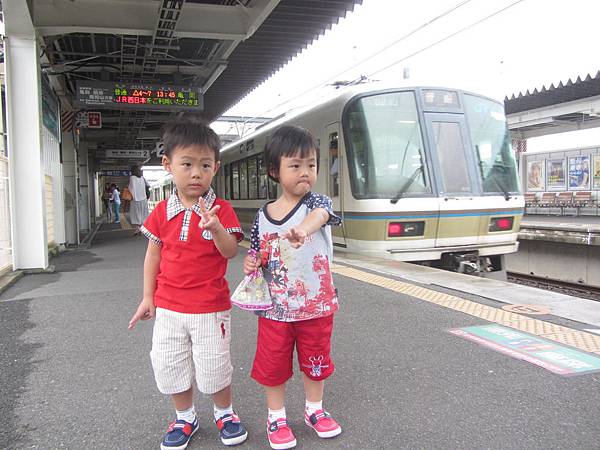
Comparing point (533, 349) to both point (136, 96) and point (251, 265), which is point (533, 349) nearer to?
point (251, 265)

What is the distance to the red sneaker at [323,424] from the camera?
221 cm

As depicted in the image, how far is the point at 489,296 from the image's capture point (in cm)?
476

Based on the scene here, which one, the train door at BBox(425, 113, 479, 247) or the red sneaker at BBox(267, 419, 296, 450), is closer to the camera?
the red sneaker at BBox(267, 419, 296, 450)

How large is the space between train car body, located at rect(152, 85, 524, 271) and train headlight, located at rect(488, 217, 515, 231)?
15 mm

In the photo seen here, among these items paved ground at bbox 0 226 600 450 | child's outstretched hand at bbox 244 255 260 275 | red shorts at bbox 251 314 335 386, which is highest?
child's outstretched hand at bbox 244 255 260 275

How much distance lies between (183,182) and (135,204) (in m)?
11.0

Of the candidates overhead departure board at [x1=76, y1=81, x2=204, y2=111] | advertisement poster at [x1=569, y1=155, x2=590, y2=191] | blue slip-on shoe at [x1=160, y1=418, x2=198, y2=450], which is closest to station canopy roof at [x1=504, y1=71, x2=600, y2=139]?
advertisement poster at [x1=569, y1=155, x2=590, y2=191]

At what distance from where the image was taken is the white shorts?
209 centimetres

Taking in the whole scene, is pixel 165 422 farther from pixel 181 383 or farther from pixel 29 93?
pixel 29 93

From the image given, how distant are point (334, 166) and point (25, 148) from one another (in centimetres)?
426

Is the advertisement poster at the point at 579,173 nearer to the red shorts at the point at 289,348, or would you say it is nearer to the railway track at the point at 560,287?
the railway track at the point at 560,287

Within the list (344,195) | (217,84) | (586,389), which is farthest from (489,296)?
(217,84)

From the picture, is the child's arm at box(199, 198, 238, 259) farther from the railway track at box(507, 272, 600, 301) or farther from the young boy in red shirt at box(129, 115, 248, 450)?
the railway track at box(507, 272, 600, 301)

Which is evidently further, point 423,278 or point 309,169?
point 423,278
